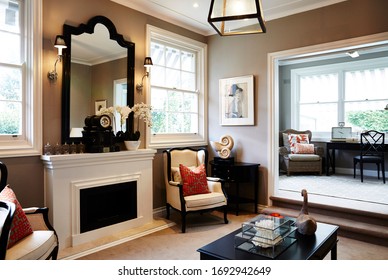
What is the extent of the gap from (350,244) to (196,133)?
271 cm

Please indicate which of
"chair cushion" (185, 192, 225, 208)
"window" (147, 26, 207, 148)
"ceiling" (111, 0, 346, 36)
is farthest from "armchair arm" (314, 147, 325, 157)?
"chair cushion" (185, 192, 225, 208)

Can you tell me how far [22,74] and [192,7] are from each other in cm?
230

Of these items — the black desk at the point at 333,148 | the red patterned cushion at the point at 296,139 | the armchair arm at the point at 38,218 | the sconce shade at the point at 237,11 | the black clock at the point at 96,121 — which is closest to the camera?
the sconce shade at the point at 237,11

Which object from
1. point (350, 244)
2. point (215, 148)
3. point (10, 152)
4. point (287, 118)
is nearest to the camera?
point (10, 152)

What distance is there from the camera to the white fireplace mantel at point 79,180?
282 centimetres

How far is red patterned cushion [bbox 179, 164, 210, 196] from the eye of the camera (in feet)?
11.8

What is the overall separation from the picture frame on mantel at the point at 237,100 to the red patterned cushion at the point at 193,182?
3.96 ft

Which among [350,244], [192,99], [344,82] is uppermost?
[344,82]

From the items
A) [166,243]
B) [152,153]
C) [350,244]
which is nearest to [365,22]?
[350,244]

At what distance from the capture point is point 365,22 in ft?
10.9

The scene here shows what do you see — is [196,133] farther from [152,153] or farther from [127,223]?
[127,223]

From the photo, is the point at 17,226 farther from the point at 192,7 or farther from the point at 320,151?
the point at 320,151

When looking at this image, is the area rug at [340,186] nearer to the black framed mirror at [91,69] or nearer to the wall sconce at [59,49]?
the black framed mirror at [91,69]

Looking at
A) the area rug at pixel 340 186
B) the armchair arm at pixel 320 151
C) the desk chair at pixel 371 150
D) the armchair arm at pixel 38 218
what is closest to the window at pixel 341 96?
the desk chair at pixel 371 150
